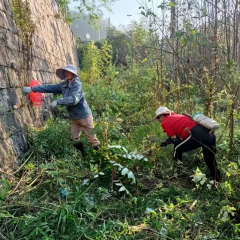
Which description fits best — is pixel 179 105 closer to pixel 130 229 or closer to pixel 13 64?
pixel 13 64

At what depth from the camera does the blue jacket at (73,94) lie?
399 cm

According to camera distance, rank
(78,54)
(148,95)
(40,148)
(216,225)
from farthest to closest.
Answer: (78,54), (148,95), (40,148), (216,225)

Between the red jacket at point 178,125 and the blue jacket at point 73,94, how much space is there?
1.40 meters

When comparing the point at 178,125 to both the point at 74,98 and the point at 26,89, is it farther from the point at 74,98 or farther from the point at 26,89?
the point at 26,89

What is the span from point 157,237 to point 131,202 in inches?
24.4

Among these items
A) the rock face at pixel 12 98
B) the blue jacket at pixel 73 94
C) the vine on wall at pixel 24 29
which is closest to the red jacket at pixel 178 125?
the blue jacket at pixel 73 94

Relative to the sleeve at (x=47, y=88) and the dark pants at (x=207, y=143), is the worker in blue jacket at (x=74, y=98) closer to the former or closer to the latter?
the sleeve at (x=47, y=88)

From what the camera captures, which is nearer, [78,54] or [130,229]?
[130,229]

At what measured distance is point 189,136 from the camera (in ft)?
11.4

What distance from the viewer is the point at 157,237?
2047 millimetres

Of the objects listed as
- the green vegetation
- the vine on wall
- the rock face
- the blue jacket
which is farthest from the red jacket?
the vine on wall

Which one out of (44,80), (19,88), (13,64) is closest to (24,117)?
(19,88)

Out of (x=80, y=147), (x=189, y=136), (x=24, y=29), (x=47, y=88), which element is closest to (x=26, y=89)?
(x=47, y=88)

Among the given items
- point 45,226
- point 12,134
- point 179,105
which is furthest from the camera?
point 179,105
